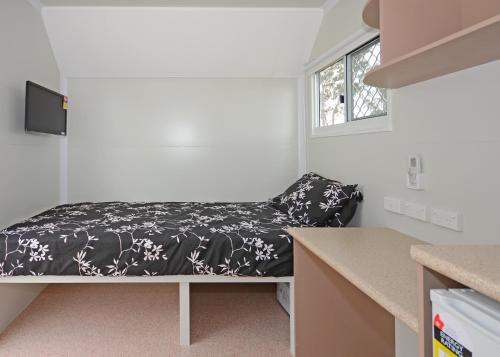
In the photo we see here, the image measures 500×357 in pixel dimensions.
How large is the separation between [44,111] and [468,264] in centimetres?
312

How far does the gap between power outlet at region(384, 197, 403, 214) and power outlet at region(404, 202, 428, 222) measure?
5 cm

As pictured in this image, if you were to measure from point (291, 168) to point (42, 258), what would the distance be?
7.86 ft

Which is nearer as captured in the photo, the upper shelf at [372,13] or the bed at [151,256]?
the upper shelf at [372,13]

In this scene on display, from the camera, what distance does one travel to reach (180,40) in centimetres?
326

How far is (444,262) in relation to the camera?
25.7 inches

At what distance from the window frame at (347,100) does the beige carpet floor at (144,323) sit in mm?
1426

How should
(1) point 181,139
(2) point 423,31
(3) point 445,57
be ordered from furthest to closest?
(1) point 181,139 < (2) point 423,31 < (3) point 445,57

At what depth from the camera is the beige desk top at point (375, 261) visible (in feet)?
3.27

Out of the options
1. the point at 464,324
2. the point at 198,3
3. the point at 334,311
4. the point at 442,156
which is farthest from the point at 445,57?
the point at 198,3

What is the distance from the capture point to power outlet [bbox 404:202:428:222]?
5.68ft

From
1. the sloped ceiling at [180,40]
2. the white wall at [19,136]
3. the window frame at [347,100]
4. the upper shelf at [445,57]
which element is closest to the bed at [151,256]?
the white wall at [19,136]

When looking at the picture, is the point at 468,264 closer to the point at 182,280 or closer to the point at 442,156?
the point at 442,156

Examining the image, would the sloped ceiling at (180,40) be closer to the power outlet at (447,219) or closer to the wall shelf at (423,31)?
the wall shelf at (423,31)

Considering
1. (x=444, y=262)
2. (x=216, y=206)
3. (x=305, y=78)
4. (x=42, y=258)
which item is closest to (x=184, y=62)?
(x=305, y=78)
